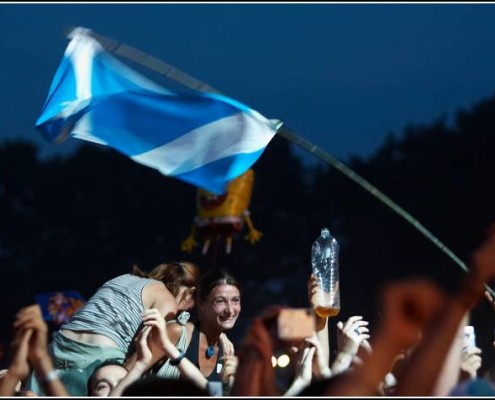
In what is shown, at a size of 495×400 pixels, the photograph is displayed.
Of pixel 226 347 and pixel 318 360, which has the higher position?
pixel 226 347

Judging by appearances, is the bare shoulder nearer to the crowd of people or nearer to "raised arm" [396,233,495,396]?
the crowd of people

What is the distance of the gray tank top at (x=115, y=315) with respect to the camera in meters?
5.07

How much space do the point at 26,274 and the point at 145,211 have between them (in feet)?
5.81

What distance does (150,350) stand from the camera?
14.9 feet

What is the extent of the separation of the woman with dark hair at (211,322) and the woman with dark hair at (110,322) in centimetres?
10

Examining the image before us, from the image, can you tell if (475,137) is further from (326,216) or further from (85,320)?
(85,320)

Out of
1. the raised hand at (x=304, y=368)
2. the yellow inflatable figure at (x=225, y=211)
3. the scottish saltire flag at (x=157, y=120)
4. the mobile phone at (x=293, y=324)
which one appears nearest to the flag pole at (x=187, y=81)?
the scottish saltire flag at (x=157, y=120)

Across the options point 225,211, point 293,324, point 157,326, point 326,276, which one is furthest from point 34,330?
point 225,211

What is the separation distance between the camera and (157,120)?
5.20 metres

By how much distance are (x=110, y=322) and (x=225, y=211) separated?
305 inches

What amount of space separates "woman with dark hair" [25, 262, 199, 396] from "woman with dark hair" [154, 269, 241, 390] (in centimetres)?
10

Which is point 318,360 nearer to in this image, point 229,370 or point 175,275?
point 229,370

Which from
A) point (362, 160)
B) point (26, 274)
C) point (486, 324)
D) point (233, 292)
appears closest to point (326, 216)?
point (362, 160)

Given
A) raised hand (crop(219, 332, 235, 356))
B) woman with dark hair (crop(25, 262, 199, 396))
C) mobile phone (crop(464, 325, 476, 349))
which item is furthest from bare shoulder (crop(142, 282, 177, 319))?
mobile phone (crop(464, 325, 476, 349))
